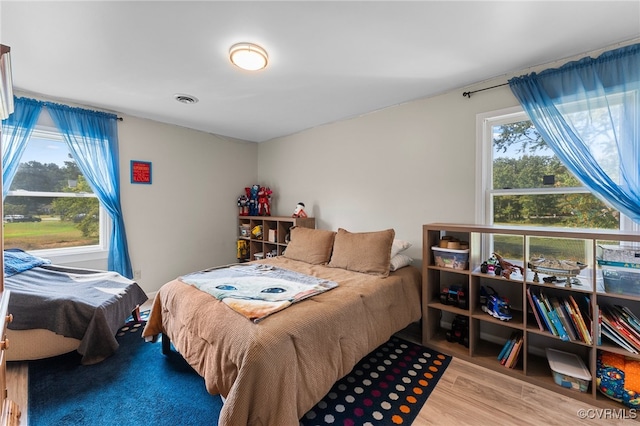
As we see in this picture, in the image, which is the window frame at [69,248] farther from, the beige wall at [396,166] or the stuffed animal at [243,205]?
the beige wall at [396,166]

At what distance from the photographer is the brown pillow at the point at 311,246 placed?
282 centimetres

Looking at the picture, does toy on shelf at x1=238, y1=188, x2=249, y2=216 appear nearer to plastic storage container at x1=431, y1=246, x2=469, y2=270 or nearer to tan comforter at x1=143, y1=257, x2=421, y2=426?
tan comforter at x1=143, y1=257, x2=421, y2=426

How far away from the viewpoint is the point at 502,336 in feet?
7.45

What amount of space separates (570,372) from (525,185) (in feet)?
4.50

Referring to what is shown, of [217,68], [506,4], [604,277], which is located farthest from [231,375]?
[506,4]

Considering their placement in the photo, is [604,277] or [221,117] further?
[221,117]

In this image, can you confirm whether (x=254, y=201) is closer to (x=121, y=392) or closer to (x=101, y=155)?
(x=101, y=155)

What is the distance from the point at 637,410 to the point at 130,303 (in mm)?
3721

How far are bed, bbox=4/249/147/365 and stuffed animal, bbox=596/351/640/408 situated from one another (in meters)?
3.38

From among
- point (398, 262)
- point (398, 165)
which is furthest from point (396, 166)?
point (398, 262)

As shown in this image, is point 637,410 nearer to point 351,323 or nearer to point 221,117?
point 351,323

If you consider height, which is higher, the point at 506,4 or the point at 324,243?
the point at 506,4

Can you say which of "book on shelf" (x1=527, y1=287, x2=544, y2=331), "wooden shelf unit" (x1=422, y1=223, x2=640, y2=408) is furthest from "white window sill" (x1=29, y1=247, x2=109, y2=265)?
"book on shelf" (x1=527, y1=287, x2=544, y2=331)

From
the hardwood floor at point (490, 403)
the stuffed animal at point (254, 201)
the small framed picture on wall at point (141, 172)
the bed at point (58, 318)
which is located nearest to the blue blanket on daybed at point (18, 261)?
the bed at point (58, 318)
